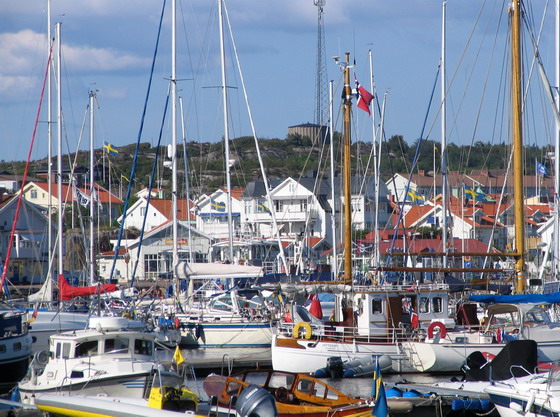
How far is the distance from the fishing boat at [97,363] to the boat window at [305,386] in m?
3.53

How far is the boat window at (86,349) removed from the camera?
25.3m

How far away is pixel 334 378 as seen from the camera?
30719 millimetres

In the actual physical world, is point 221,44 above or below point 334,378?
above

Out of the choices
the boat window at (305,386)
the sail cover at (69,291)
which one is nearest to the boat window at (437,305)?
the boat window at (305,386)

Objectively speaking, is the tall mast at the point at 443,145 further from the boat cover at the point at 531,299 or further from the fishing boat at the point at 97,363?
the fishing boat at the point at 97,363

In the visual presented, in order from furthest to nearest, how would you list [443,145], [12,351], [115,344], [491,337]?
[443,145]
[12,351]
[491,337]
[115,344]

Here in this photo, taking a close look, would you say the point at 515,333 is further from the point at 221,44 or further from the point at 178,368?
the point at 221,44

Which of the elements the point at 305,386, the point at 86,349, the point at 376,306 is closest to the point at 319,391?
the point at 305,386

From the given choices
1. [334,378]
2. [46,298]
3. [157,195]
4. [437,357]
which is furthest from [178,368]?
[157,195]

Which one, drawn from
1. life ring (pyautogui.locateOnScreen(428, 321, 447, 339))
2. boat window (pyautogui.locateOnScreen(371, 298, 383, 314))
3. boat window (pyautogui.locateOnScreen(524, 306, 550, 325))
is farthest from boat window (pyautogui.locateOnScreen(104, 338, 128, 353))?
boat window (pyautogui.locateOnScreen(524, 306, 550, 325))

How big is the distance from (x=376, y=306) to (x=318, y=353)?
2.74 metres

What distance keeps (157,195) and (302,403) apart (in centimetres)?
9717

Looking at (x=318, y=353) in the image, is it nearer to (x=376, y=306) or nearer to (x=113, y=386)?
(x=376, y=306)

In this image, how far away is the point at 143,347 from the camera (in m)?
26.1
